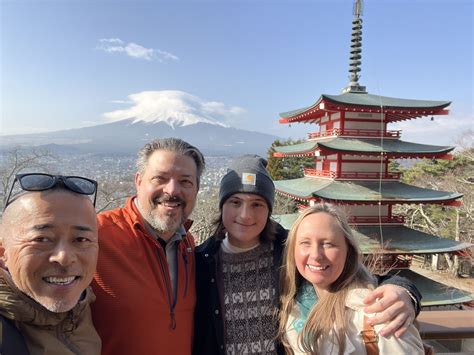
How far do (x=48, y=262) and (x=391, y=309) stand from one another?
161cm

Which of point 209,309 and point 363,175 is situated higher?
point 363,175

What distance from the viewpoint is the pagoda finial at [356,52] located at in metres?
12.7

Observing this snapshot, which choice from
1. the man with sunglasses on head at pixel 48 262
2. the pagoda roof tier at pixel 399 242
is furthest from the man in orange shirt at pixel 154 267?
the pagoda roof tier at pixel 399 242

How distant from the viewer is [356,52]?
45.1 feet

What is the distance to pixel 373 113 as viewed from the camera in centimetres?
1117

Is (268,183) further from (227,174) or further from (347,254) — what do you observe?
(347,254)

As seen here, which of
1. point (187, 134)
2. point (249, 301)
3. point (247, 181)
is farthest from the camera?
point (187, 134)

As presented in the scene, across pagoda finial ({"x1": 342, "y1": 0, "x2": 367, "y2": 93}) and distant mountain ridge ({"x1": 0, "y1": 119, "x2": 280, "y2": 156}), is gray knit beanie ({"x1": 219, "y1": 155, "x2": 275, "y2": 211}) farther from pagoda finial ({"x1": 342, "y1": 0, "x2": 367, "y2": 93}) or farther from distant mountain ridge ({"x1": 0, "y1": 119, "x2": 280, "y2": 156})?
distant mountain ridge ({"x1": 0, "y1": 119, "x2": 280, "y2": 156})

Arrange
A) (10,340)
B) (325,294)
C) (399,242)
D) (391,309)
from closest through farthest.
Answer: (10,340) → (391,309) → (325,294) → (399,242)

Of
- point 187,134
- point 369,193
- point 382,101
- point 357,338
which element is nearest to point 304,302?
point 357,338

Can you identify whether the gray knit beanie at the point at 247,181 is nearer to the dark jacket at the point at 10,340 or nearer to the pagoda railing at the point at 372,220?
the dark jacket at the point at 10,340

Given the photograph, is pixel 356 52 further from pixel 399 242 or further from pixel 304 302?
pixel 304 302

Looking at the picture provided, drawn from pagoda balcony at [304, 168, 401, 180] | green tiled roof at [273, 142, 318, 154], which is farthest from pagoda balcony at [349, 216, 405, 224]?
green tiled roof at [273, 142, 318, 154]

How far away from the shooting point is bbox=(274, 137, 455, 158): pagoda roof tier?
10.2 meters
